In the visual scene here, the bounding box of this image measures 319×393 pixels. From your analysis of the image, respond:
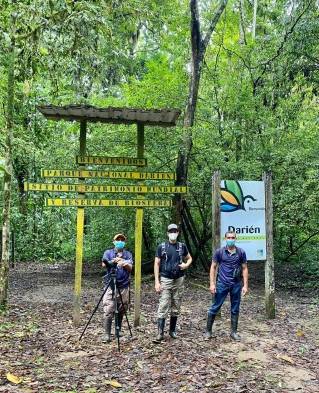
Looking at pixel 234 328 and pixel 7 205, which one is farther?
pixel 7 205

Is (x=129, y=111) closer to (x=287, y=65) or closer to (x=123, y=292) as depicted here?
(x=123, y=292)

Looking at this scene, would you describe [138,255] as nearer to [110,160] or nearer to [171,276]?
[171,276]

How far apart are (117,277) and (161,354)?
4.60ft

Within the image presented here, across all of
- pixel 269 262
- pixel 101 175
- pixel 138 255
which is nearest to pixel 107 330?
pixel 138 255

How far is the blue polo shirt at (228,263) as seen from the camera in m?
7.68

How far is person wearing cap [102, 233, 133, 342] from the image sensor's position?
7344 mm

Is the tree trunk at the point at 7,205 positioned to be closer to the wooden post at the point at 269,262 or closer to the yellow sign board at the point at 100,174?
the yellow sign board at the point at 100,174

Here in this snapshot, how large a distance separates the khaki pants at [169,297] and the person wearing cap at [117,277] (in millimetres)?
574

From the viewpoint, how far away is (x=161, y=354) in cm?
668

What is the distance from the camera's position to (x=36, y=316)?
30.7ft

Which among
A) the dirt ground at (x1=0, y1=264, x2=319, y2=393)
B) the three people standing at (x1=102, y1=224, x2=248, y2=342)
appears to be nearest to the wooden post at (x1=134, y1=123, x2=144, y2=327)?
the dirt ground at (x1=0, y1=264, x2=319, y2=393)

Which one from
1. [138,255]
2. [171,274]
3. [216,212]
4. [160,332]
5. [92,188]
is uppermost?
[92,188]

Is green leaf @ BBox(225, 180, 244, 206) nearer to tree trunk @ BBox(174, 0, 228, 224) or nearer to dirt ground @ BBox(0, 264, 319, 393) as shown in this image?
dirt ground @ BBox(0, 264, 319, 393)

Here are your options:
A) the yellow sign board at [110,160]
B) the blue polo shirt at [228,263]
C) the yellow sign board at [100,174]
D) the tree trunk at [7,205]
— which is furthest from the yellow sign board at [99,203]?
the blue polo shirt at [228,263]
